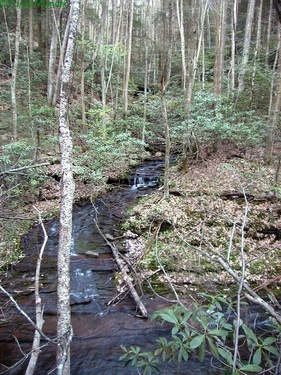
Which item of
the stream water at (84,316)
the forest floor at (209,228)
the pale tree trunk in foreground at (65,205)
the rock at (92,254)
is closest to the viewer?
the pale tree trunk in foreground at (65,205)

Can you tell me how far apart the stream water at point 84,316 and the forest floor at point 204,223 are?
800mm

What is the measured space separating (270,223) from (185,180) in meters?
3.78

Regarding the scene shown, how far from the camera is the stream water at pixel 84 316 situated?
446 cm

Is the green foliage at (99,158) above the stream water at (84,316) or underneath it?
above

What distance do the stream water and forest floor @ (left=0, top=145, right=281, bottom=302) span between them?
800 mm

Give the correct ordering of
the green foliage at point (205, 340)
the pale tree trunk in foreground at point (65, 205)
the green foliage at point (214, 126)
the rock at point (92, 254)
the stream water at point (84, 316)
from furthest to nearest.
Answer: the green foliage at point (214, 126), the rock at point (92, 254), the stream water at point (84, 316), the pale tree trunk in foreground at point (65, 205), the green foliage at point (205, 340)

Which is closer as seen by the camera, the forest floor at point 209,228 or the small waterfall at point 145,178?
the forest floor at point 209,228

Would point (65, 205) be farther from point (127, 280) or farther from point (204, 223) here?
point (204, 223)

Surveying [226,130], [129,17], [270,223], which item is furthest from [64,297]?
[129,17]

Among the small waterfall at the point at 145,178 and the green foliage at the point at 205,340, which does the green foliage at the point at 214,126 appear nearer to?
the small waterfall at the point at 145,178

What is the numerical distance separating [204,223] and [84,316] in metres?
3.35

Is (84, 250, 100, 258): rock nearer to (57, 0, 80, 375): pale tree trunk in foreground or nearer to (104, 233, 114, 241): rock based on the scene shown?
(104, 233, 114, 241): rock

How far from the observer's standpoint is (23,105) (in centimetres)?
1474

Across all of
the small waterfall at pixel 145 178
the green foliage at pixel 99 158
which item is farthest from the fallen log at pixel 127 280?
the small waterfall at pixel 145 178
